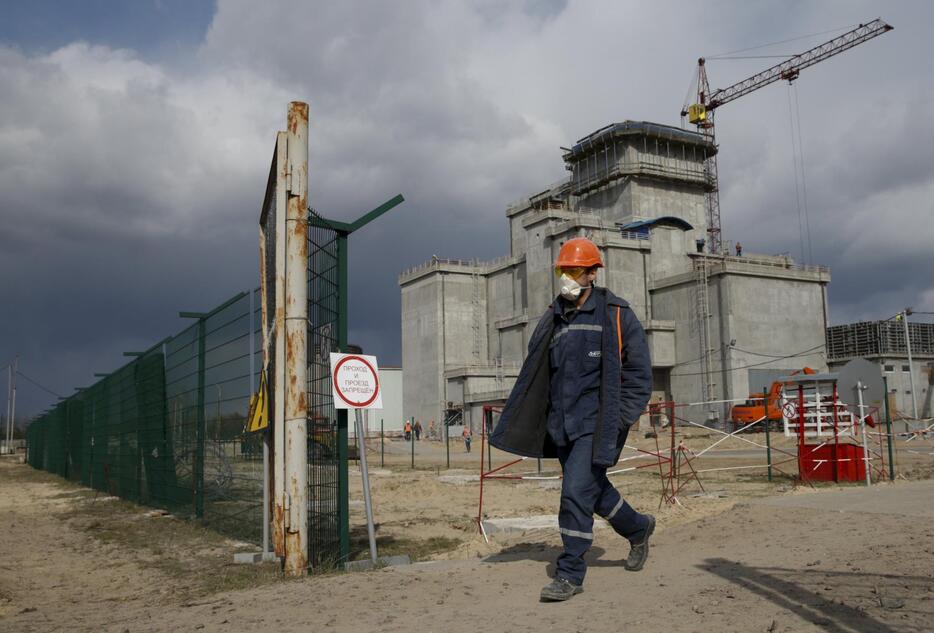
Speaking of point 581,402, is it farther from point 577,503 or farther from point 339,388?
point 339,388

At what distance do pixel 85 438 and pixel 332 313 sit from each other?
1549 centimetres

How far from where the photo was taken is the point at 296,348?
6.48 m

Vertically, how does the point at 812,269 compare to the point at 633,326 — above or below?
above

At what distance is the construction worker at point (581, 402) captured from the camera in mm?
4895

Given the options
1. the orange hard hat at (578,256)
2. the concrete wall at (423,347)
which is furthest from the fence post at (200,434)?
the concrete wall at (423,347)

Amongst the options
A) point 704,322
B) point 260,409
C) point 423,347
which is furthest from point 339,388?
point 423,347

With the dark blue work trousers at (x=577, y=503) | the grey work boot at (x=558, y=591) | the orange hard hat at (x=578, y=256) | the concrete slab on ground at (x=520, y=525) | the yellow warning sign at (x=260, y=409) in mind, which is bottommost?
the concrete slab on ground at (x=520, y=525)

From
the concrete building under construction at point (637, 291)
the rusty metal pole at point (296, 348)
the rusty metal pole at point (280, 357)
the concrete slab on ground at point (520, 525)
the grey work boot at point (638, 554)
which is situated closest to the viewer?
the grey work boot at point (638, 554)

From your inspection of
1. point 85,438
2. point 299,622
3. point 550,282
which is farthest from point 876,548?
point 550,282

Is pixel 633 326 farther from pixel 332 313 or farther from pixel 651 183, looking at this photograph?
pixel 651 183

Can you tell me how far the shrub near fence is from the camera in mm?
8680

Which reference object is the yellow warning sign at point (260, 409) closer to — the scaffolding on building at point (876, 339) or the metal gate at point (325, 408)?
the metal gate at point (325, 408)

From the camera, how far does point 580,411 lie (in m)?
5.03

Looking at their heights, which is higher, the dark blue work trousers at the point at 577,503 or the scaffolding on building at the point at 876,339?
the scaffolding on building at the point at 876,339
